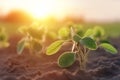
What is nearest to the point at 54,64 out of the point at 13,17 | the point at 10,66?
the point at 10,66

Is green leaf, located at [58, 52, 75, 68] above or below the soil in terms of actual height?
above

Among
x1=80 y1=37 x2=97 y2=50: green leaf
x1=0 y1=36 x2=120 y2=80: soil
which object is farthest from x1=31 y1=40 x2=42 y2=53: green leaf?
x1=80 y1=37 x2=97 y2=50: green leaf

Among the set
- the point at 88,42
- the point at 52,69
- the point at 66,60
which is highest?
the point at 88,42

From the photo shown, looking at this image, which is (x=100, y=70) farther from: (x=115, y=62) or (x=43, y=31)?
(x=43, y=31)

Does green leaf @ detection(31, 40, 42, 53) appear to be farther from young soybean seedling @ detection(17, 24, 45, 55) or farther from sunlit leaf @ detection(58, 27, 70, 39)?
sunlit leaf @ detection(58, 27, 70, 39)

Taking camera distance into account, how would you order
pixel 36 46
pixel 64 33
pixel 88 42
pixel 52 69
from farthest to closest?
pixel 64 33
pixel 36 46
pixel 52 69
pixel 88 42

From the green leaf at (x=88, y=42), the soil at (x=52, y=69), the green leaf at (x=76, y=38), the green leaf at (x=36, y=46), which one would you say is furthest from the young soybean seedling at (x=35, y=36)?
the green leaf at (x=88, y=42)

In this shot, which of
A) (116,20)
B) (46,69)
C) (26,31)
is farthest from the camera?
(116,20)

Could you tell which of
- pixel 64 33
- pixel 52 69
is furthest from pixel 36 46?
pixel 52 69

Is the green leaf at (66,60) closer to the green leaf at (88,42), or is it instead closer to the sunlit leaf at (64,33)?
the green leaf at (88,42)

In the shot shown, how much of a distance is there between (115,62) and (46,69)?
2.73ft

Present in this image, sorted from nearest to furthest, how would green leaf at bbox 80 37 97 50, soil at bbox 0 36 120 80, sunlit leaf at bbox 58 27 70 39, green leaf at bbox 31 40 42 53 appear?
green leaf at bbox 80 37 97 50, soil at bbox 0 36 120 80, green leaf at bbox 31 40 42 53, sunlit leaf at bbox 58 27 70 39

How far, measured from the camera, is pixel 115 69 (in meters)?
4.31

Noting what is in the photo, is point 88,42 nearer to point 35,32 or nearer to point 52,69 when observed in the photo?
point 52,69
